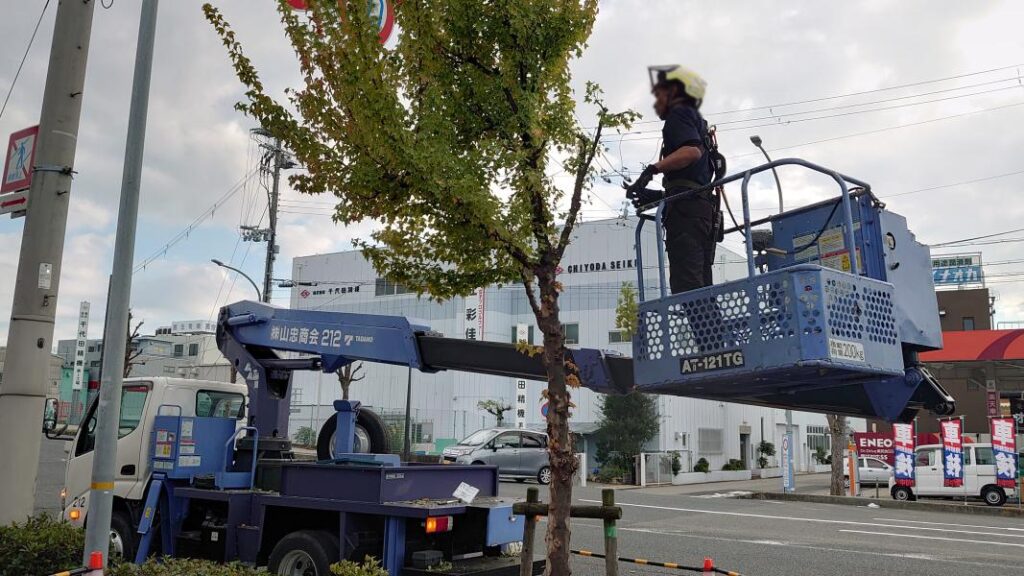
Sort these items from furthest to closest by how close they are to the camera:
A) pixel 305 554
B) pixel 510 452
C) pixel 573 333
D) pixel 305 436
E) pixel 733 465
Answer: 1. pixel 305 436
2. pixel 573 333
3. pixel 733 465
4. pixel 510 452
5. pixel 305 554

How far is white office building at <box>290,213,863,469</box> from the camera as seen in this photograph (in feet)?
126

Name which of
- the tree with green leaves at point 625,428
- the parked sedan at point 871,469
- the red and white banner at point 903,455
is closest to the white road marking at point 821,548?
the red and white banner at point 903,455

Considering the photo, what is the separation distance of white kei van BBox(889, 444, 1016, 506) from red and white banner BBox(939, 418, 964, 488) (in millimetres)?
235

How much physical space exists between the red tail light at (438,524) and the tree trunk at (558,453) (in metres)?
1.76

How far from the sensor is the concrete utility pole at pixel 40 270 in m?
7.45

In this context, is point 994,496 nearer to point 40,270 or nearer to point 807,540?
point 807,540

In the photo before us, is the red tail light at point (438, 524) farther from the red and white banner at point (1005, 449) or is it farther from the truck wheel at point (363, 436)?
the red and white banner at point (1005, 449)

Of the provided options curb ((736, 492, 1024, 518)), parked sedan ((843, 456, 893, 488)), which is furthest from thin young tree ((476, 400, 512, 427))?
curb ((736, 492, 1024, 518))

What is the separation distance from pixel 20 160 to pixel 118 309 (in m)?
3.70

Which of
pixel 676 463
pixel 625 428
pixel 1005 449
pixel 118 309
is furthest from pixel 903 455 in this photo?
pixel 118 309

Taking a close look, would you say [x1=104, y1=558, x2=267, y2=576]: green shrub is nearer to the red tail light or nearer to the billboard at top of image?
the red tail light

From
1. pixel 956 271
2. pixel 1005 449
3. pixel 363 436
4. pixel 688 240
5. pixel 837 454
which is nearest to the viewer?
pixel 688 240

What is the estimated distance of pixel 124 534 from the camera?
29.5ft

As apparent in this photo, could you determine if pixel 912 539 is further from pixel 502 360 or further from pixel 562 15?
pixel 562 15
